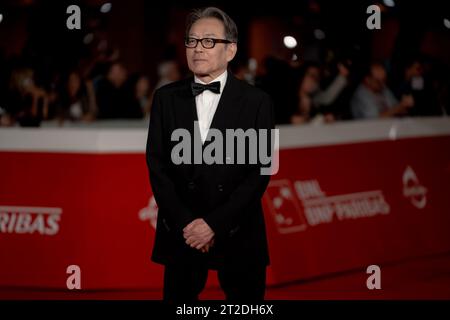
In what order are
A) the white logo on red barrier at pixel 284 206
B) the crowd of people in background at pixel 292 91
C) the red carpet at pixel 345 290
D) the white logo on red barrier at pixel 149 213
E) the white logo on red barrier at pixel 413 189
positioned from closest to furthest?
the red carpet at pixel 345 290 → the white logo on red barrier at pixel 149 213 → the white logo on red barrier at pixel 284 206 → the white logo on red barrier at pixel 413 189 → the crowd of people in background at pixel 292 91

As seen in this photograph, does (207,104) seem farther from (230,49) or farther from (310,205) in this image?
(310,205)

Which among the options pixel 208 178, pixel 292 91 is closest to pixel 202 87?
pixel 208 178

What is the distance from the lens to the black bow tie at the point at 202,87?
3.32 meters

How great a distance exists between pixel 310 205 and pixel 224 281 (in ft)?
10.8

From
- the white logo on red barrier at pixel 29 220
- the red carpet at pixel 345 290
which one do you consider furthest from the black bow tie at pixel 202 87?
the white logo on red barrier at pixel 29 220

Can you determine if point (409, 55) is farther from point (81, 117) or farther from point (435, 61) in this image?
point (81, 117)

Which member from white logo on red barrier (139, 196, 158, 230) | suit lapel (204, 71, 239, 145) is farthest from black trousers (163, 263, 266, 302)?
white logo on red barrier (139, 196, 158, 230)

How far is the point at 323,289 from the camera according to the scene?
6.39m

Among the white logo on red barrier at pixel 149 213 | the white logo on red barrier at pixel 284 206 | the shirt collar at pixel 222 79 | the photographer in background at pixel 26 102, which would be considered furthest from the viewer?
the photographer in background at pixel 26 102

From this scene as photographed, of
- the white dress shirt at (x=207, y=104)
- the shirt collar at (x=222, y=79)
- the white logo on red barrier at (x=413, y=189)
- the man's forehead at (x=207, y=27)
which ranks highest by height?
the white logo on red barrier at (x=413, y=189)

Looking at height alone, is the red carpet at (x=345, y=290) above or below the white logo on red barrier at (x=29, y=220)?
below

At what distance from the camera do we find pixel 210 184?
3293 mm

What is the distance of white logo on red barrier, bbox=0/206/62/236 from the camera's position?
20.7 ft

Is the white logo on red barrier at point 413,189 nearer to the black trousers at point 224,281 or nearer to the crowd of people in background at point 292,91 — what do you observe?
the crowd of people in background at point 292,91
